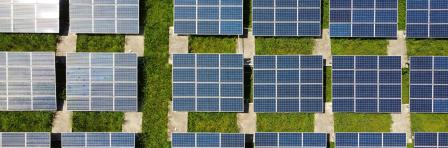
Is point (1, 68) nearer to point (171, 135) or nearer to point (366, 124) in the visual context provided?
point (171, 135)

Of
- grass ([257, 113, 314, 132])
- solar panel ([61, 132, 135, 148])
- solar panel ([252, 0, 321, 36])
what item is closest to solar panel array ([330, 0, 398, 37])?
solar panel ([252, 0, 321, 36])

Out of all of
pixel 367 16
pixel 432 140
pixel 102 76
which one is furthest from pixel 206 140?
pixel 432 140

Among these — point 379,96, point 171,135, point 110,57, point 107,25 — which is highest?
point 107,25

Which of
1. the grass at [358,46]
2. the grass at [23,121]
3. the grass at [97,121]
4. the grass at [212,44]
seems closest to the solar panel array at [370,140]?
the grass at [358,46]

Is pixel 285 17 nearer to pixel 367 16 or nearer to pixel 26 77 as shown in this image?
pixel 367 16

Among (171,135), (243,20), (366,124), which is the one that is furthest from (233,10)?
(366,124)

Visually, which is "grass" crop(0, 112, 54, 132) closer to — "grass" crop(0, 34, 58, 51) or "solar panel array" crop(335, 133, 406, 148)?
"grass" crop(0, 34, 58, 51)
